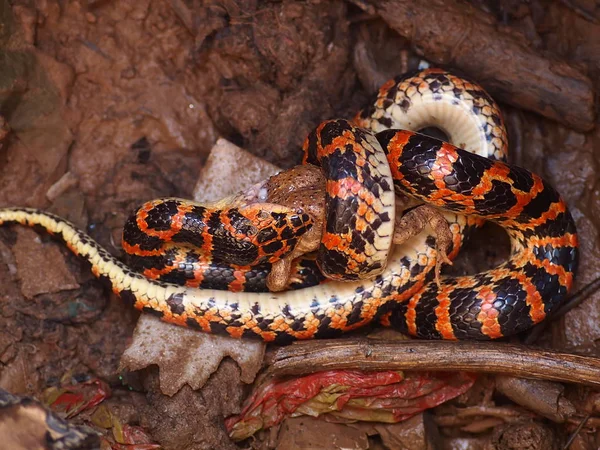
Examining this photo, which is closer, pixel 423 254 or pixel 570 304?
pixel 423 254

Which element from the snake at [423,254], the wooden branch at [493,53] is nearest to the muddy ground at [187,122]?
the wooden branch at [493,53]

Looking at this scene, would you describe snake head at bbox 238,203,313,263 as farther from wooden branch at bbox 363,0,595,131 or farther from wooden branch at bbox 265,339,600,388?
wooden branch at bbox 363,0,595,131

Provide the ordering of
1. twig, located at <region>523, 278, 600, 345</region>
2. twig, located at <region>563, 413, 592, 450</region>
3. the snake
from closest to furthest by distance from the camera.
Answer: the snake < twig, located at <region>563, 413, 592, 450</region> < twig, located at <region>523, 278, 600, 345</region>

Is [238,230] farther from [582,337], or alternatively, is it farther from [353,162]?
[582,337]

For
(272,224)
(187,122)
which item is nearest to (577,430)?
(272,224)

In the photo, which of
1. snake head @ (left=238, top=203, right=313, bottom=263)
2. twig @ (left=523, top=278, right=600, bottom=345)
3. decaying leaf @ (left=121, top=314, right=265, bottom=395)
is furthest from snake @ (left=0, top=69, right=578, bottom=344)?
twig @ (left=523, top=278, right=600, bottom=345)

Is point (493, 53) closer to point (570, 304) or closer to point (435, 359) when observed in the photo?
point (570, 304)
